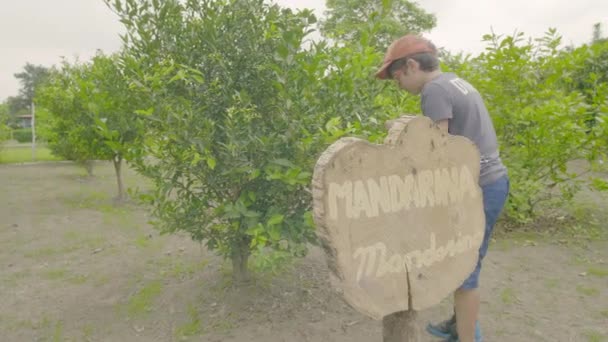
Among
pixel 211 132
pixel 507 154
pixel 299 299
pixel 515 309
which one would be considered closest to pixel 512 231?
pixel 507 154

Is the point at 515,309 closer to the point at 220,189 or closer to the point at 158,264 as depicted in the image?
the point at 220,189

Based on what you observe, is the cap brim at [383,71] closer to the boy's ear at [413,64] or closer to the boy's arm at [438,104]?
the boy's ear at [413,64]

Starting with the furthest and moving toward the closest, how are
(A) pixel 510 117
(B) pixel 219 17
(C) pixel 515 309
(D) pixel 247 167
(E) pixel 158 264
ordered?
(A) pixel 510 117 → (E) pixel 158 264 → (C) pixel 515 309 → (B) pixel 219 17 → (D) pixel 247 167

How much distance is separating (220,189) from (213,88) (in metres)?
0.65

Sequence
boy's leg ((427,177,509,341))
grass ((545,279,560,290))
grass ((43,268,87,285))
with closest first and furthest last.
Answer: boy's leg ((427,177,509,341)) → grass ((545,279,560,290)) → grass ((43,268,87,285))

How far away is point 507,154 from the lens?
5082mm

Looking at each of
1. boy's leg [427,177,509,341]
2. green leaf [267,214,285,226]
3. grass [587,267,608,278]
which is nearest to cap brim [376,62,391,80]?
boy's leg [427,177,509,341]

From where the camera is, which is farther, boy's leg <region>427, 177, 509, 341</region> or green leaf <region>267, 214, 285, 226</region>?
green leaf <region>267, 214, 285, 226</region>

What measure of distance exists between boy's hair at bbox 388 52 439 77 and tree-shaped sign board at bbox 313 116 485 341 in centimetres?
43

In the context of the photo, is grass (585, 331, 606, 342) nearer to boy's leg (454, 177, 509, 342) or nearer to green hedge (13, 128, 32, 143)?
boy's leg (454, 177, 509, 342)

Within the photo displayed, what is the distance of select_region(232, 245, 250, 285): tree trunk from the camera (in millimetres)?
3289

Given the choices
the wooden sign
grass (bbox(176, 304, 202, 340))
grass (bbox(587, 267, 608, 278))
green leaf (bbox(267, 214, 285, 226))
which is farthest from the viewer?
grass (bbox(587, 267, 608, 278))

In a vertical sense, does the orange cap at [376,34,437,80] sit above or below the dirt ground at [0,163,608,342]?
above

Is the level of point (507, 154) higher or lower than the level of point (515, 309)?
higher
